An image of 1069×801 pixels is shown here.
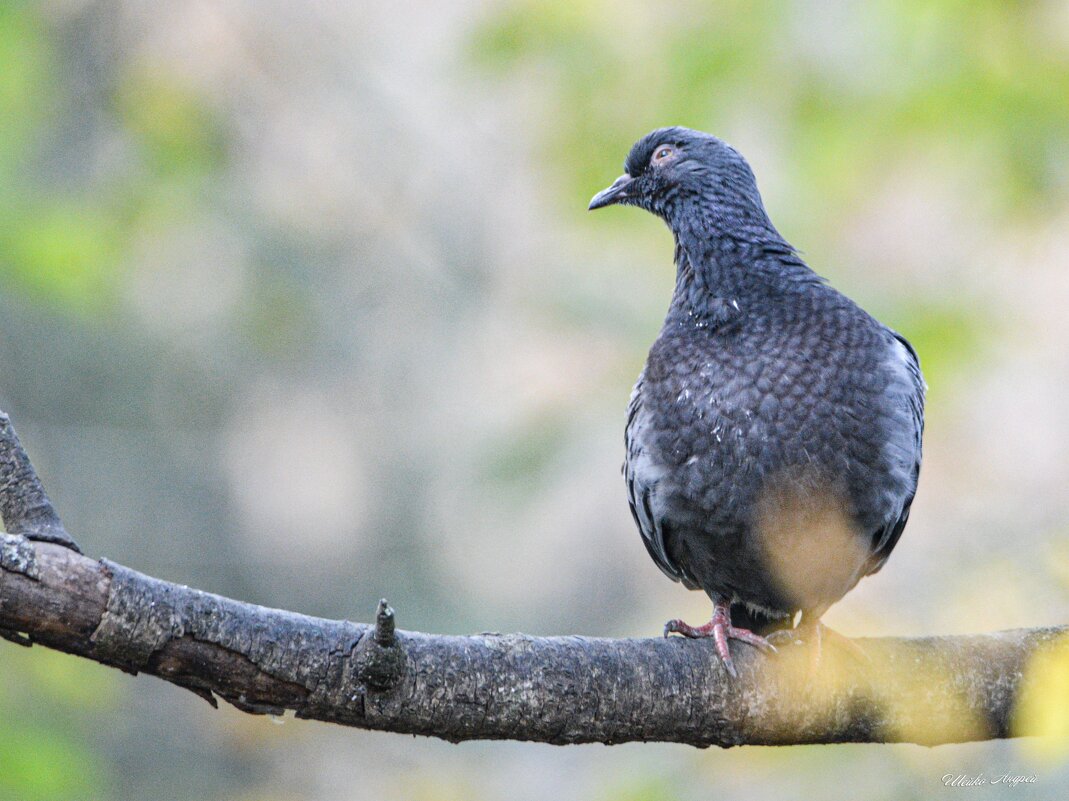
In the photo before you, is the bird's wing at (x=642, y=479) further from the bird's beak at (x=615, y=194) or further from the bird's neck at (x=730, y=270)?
the bird's beak at (x=615, y=194)

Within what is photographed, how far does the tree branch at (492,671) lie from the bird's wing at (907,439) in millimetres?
458

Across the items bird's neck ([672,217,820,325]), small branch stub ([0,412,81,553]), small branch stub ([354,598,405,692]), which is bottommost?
small branch stub ([354,598,405,692])

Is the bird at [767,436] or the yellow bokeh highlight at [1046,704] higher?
the bird at [767,436]

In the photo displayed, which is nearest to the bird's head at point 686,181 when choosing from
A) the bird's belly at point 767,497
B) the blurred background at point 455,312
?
the blurred background at point 455,312

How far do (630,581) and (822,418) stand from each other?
638cm

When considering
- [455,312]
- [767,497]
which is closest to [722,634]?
[767,497]

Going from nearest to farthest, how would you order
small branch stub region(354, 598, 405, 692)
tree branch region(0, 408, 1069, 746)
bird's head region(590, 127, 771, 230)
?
tree branch region(0, 408, 1069, 746) → small branch stub region(354, 598, 405, 692) → bird's head region(590, 127, 771, 230)

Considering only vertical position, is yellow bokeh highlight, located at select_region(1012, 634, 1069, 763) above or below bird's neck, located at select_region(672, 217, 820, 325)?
below

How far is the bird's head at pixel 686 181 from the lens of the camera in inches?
167

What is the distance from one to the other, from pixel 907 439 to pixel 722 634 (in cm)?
88

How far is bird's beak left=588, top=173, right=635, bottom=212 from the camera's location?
14.9 feet

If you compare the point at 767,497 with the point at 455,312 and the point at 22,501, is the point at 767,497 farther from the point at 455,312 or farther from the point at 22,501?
the point at 455,312

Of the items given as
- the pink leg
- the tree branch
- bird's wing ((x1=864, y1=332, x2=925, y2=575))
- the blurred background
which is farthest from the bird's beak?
the tree branch

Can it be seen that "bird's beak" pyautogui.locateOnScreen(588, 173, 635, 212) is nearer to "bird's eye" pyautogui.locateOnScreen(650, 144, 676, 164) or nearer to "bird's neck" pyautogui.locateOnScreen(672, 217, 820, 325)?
"bird's eye" pyautogui.locateOnScreen(650, 144, 676, 164)
